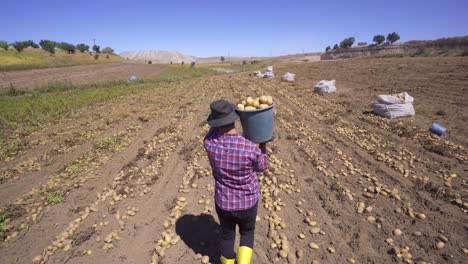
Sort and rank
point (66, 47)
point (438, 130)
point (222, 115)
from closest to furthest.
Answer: point (222, 115) < point (438, 130) < point (66, 47)

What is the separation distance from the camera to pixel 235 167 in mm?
2412

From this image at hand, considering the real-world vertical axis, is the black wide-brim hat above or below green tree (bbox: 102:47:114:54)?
below

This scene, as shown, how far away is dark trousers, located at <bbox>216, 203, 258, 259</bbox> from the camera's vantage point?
2.64m

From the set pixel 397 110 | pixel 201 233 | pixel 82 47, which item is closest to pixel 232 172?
pixel 201 233

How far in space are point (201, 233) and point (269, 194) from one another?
150 cm

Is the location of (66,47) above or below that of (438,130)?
above

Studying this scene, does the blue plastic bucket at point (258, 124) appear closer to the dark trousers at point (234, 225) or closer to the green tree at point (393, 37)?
the dark trousers at point (234, 225)

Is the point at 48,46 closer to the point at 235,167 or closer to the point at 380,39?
the point at 235,167

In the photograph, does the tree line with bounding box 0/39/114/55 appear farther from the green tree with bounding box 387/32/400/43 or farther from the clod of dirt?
the green tree with bounding box 387/32/400/43

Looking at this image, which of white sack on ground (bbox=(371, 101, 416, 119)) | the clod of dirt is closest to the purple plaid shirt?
the clod of dirt

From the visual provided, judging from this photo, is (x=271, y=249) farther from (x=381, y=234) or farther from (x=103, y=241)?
(x=103, y=241)

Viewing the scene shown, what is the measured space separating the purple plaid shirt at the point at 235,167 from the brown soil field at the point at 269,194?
133 centimetres

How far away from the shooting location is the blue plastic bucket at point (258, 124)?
2979mm

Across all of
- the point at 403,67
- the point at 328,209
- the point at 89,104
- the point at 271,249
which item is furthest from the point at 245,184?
the point at 403,67
